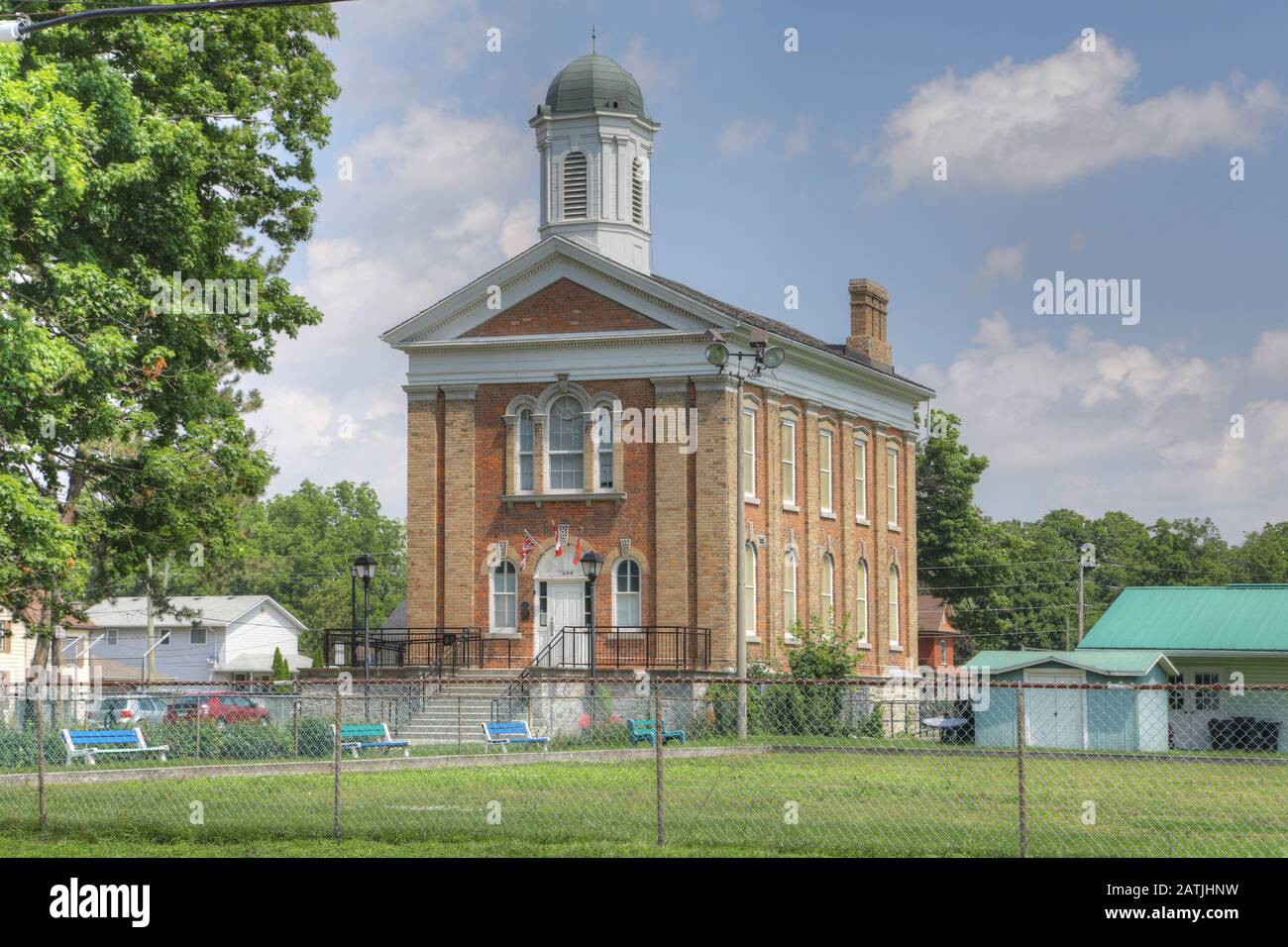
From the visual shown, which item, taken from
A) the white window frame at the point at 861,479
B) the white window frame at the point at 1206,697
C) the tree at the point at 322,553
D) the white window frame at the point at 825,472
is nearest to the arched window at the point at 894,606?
the white window frame at the point at 861,479

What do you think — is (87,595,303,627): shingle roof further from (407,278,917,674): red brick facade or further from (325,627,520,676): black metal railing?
(407,278,917,674): red brick facade

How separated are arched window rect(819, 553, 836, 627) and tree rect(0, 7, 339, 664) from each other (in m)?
20.7

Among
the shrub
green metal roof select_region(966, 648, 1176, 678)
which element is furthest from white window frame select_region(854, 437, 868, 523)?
the shrub

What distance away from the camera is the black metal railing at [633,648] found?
143 feet

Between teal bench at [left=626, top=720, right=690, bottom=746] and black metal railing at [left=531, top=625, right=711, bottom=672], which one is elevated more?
black metal railing at [left=531, top=625, right=711, bottom=672]

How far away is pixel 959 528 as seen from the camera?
275ft

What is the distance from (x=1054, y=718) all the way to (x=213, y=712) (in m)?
19.9

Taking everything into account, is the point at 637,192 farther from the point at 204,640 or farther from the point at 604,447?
the point at 204,640

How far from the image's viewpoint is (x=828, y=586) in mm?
51312

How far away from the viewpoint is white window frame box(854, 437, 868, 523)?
53.2 m

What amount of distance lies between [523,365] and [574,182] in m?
7.00

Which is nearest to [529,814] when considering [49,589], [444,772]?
[444,772]

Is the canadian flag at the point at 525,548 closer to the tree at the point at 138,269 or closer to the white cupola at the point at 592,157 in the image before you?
the white cupola at the point at 592,157

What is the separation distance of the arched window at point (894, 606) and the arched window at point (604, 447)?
1438 cm
